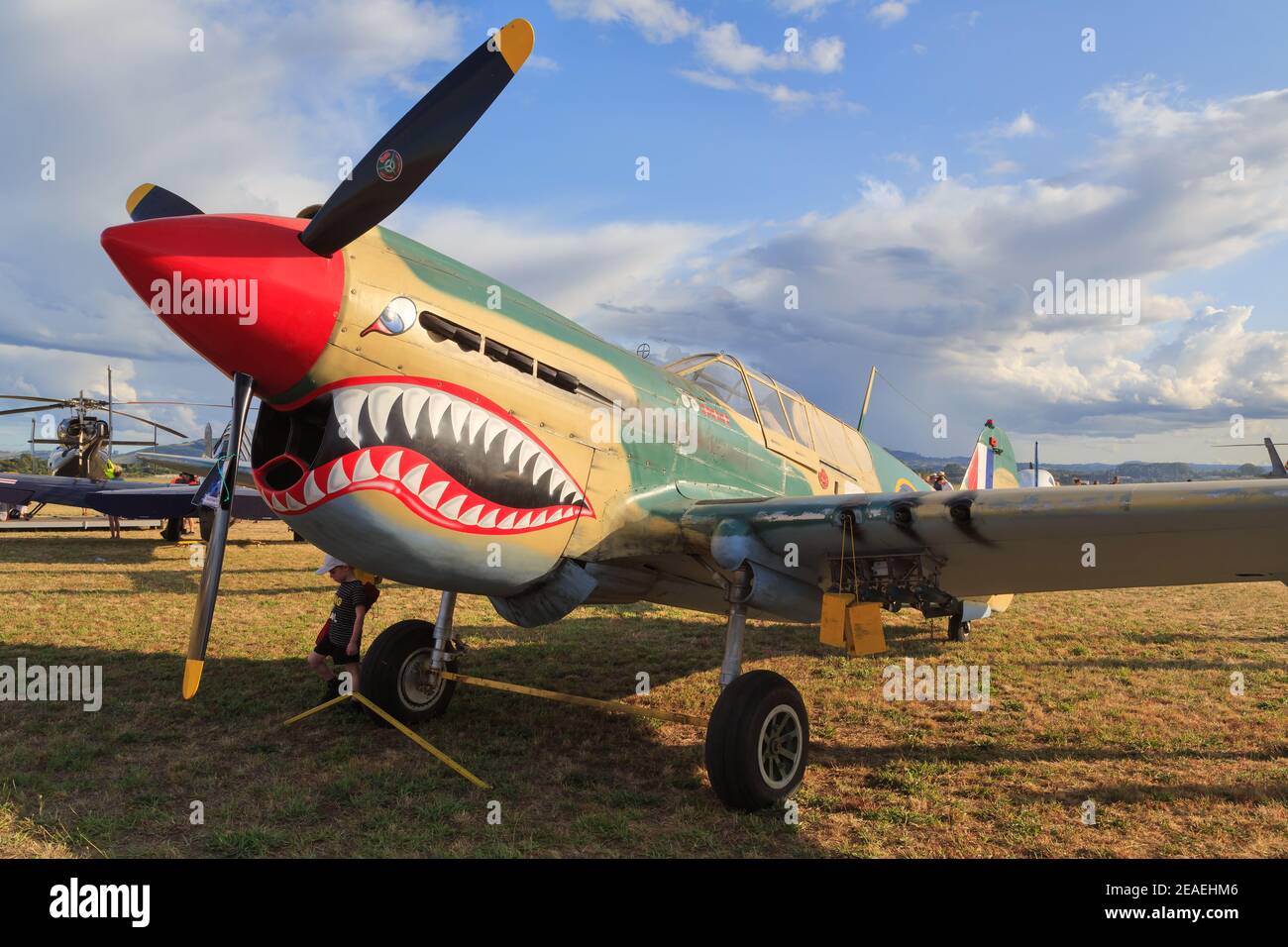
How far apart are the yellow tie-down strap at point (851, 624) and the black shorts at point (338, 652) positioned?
3.59 m

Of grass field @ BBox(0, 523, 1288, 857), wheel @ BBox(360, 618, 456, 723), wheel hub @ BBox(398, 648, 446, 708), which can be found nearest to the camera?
grass field @ BBox(0, 523, 1288, 857)

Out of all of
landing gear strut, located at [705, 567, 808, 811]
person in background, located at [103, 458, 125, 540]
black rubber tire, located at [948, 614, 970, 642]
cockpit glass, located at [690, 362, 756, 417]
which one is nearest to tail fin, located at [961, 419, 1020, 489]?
black rubber tire, located at [948, 614, 970, 642]

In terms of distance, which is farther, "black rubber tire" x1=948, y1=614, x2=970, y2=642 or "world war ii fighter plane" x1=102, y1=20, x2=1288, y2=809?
"black rubber tire" x1=948, y1=614, x2=970, y2=642

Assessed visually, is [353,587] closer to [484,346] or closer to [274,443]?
[274,443]

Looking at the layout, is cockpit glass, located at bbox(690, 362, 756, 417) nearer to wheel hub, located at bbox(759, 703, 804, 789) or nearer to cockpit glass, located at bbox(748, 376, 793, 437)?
cockpit glass, located at bbox(748, 376, 793, 437)

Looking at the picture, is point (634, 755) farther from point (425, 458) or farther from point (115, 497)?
point (115, 497)

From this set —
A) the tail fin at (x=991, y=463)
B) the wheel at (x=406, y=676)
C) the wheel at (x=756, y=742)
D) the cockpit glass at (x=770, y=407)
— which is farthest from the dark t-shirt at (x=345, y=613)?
the tail fin at (x=991, y=463)

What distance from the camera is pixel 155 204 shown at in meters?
4.16

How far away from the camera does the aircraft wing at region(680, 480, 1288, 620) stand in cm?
380

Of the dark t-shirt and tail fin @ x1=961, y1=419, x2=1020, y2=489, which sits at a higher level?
tail fin @ x1=961, y1=419, x2=1020, y2=489

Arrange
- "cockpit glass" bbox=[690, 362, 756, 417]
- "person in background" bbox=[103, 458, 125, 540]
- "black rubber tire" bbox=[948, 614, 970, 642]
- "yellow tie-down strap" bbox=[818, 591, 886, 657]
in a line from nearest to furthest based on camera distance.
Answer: "yellow tie-down strap" bbox=[818, 591, 886, 657] < "cockpit glass" bbox=[690, 362, 756, 417] < "black rubber tire" bbox=[948, 614, 970, 642] < "person in background" bbox=[103, 458, 125, 540]

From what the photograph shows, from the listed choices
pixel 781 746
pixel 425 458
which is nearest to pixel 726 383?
pixel 781 746

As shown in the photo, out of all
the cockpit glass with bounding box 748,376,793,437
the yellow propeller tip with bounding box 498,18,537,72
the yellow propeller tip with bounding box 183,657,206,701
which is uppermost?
the yellow propeller tip with bounding box 498,18,537,72
